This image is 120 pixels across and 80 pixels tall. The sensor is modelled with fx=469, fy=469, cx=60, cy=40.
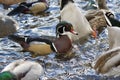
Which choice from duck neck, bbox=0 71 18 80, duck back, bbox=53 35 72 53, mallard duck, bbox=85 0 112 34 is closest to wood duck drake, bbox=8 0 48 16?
mallard duck, bbox=85 0 112 34

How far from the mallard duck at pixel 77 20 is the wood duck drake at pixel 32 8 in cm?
189

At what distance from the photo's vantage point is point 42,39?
29.3ft

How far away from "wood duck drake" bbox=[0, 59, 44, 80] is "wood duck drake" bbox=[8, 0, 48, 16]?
4.30 meters

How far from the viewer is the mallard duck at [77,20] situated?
9.80m

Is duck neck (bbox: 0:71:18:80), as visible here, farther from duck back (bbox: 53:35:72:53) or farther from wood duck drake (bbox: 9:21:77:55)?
duck back (bbox: 53:35:72:53)

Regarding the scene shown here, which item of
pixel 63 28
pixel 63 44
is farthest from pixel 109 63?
pixel 63 28

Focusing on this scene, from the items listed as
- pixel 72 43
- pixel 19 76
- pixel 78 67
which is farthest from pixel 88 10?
pixel 19 76

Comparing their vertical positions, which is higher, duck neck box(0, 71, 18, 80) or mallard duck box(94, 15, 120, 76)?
duck neck box(0, 71, 18, 80)

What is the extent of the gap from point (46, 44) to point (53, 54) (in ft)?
0.78

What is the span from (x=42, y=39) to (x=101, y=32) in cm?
173

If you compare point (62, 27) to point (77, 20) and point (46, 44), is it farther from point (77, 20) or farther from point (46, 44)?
point (77, 20)

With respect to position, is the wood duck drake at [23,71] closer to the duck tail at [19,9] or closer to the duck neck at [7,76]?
the duck neck at [7,76]

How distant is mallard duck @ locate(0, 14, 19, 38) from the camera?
404 inches

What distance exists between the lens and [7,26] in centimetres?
1045
